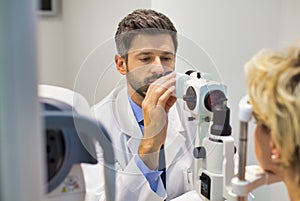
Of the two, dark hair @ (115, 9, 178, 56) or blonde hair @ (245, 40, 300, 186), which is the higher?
dark hair @ (115, 9, 178, 56)

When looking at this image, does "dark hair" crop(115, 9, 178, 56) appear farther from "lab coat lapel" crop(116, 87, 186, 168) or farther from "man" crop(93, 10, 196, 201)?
"lab coat lapel" crop(116, 87, 186, 168)

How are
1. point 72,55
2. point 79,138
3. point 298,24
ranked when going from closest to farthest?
1. point 79,138
2. point 298,24
3. point 72,55

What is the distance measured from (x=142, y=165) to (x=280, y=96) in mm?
576

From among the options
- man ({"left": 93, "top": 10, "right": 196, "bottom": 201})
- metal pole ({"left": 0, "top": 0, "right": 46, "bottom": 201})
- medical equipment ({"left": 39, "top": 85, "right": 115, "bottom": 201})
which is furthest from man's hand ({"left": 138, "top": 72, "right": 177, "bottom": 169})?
metal pole ({"left": 0, "top": 0, "right": 46, "bottom": 201})

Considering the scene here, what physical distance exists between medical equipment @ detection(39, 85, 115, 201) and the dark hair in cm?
61

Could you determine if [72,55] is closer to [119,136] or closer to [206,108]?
[119,136]

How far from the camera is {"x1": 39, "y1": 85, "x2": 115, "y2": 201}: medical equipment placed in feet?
1.60

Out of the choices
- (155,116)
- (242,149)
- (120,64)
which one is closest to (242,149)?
(242,149)

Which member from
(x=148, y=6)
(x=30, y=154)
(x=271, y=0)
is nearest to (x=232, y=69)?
(x=271, y=0)

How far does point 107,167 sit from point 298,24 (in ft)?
3.87

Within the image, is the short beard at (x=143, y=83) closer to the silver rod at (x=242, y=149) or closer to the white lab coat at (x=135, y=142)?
the white lab coat at (x=135, y=142)

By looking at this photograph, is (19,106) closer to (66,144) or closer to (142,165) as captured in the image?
(66,144)

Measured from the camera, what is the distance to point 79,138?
0.55 meters

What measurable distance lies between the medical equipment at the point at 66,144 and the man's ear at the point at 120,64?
1.97 ft
